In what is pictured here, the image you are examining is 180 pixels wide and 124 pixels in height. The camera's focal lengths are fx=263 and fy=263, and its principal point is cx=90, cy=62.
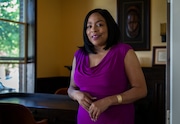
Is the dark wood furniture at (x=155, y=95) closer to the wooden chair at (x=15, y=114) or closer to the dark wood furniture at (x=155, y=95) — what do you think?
the dark wood furniture at (x=155, y=95)

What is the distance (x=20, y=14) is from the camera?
352 centimetres

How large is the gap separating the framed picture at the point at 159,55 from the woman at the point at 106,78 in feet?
7.61

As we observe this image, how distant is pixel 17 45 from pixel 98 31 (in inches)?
95.4

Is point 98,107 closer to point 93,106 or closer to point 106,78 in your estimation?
point 93,106

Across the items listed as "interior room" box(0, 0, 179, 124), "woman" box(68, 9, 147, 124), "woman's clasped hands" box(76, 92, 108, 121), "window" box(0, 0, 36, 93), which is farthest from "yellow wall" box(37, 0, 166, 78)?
"woman's clasped hands" box(76, 92, 108, 121)

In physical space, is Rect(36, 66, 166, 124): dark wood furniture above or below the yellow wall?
below

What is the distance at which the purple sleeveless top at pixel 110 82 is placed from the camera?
119 centimetres

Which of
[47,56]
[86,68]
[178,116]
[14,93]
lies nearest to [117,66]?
[86,68]

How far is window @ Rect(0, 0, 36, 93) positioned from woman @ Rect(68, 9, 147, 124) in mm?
2148

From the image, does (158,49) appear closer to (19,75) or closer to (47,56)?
(47,56)

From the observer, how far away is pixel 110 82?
3.88 feet

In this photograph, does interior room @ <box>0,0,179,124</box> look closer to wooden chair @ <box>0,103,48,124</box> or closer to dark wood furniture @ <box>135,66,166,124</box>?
dark wood furniture @ <box>135,66,166,124</box>

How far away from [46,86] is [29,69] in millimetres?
373

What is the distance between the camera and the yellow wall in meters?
3.56
